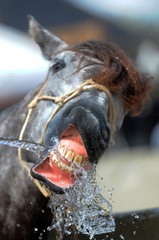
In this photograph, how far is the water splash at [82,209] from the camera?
2029mm

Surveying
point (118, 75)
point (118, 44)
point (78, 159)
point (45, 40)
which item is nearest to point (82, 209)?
point (78, 159)

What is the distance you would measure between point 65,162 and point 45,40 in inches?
50.5

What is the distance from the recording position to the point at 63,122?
2.04 meters

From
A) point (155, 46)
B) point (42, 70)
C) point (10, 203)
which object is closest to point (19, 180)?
point (10, 203)

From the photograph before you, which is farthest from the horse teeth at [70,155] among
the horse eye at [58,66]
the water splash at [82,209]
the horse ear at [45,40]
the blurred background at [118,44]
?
the blurred background at [118,44]

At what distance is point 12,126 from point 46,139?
457 millimetres

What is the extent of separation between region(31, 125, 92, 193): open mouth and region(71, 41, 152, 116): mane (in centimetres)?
A: 45

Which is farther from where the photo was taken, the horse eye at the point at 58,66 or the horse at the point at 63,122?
the horse eye at the point at 58,66

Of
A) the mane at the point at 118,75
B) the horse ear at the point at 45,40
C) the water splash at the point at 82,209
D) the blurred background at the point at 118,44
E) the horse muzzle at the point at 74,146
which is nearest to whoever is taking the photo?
the horse muzzle at the point at 74,146

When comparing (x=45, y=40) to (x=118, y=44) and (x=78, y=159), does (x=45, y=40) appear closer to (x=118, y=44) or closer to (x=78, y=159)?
(x=78, y=159)

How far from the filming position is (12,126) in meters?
2.52

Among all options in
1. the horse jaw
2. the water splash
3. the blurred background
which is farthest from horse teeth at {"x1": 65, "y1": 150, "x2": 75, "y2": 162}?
the blurred background

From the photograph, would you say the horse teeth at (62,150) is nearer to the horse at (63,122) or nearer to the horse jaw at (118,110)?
the horse at (63,122)

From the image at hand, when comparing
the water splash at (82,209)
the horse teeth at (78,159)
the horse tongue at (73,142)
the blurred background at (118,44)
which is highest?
the horse tongue at (73,142)
